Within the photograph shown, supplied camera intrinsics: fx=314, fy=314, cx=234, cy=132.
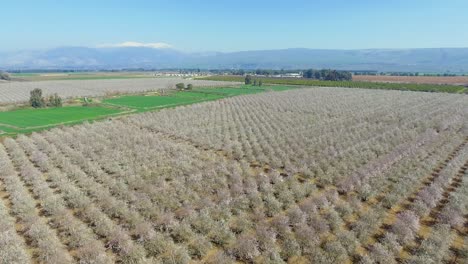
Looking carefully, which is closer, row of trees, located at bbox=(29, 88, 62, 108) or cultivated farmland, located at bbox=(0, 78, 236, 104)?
row of trees, located at bbox=(29, 88, 62, 108)

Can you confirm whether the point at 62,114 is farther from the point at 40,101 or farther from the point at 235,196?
the point at 235,196

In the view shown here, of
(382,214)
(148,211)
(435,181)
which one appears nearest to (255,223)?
(148,211)

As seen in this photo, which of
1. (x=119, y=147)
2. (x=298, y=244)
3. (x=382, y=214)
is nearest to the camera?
(x=298, y=244)

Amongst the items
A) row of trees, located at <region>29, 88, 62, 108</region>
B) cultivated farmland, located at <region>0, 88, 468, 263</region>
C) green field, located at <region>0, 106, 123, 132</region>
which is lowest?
cultivated farmland, located at <region>0, 88, 468, 263</region>

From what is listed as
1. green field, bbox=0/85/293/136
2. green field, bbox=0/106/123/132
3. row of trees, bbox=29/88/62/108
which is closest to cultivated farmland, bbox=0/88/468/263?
green field, bbox=0/85/293/136

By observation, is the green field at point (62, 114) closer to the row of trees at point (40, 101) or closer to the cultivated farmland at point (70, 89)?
the row of trees at point (40, 101)

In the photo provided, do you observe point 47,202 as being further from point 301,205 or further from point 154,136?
point 154,136

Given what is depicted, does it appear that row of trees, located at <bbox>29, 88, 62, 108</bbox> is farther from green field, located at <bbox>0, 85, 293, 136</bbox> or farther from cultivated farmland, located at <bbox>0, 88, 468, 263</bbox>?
cultivated farmland, located at <bbox>0, 88, 468, 263</bbox>

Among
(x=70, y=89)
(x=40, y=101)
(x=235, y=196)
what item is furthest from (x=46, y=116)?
(x=70, y=89)
